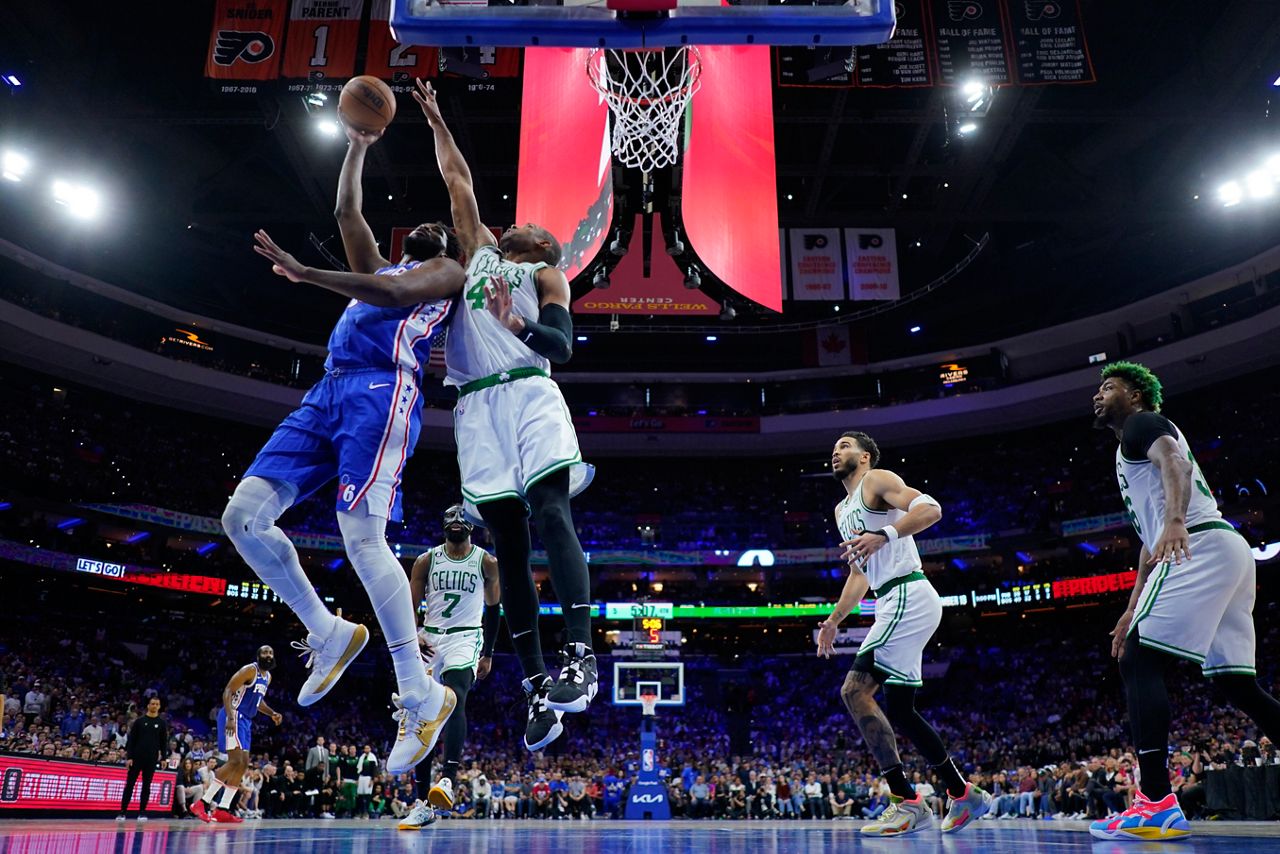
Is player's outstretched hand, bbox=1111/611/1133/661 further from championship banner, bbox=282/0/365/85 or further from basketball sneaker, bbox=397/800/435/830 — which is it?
championship banner, bbox=282/0/365/85

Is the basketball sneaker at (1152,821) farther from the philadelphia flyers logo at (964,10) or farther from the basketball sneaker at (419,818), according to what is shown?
the philadelphia flyers logo at (964,10)

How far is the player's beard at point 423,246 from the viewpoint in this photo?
4809 mm

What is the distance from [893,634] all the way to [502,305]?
11.7ft

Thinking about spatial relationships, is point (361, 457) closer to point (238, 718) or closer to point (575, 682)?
point (575, 682)

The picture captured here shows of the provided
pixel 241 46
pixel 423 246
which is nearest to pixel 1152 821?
pixel 423 246

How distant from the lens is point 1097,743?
24047 millimetres

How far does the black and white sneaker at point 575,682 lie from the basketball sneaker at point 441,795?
139 inches

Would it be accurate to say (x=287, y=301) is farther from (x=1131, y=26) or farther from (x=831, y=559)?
(x=1131, y=26)

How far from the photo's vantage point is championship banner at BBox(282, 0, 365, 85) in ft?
45.1

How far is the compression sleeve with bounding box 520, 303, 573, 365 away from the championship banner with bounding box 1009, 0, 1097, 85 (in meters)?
12.1

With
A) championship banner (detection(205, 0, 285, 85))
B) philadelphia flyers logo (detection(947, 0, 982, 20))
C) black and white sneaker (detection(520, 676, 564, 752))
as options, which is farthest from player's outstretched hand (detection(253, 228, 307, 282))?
philadelphia flyers logo (detection(947, 0, 982, 20))

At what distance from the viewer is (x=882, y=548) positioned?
6449 millimetres

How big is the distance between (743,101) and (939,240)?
51.9 ft

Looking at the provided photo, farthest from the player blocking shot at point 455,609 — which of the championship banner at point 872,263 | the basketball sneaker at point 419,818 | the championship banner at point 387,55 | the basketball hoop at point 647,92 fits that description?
the championship banner at point 872,263
